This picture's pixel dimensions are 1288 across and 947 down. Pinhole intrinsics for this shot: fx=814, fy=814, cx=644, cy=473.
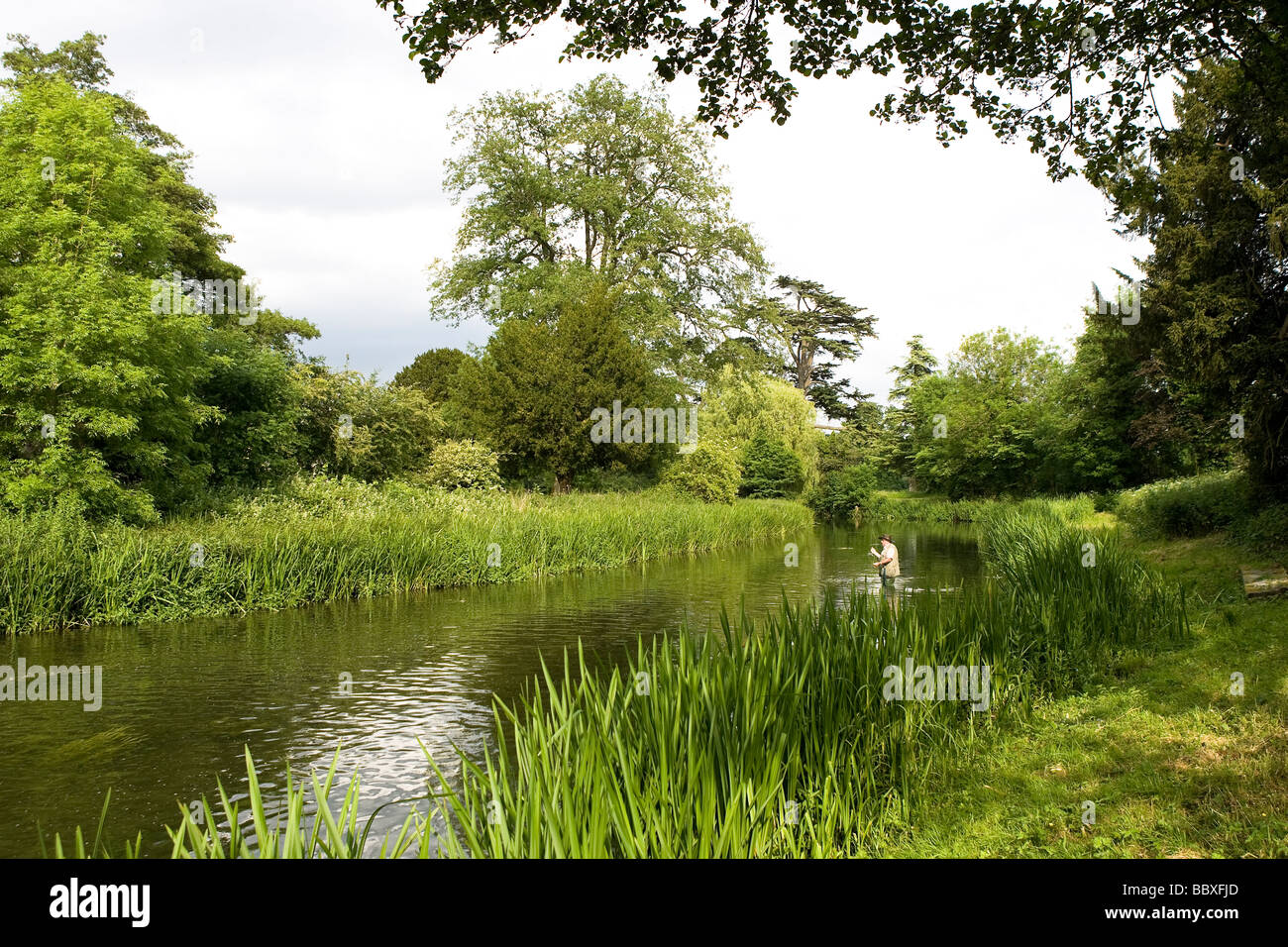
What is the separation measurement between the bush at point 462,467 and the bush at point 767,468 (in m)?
16.9

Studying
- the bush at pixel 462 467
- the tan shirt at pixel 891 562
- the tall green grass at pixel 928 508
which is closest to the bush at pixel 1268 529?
the tan shirt at pixel 891 562

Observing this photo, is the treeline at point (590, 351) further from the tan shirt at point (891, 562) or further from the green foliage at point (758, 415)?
the tan shirt at point (891, 562)

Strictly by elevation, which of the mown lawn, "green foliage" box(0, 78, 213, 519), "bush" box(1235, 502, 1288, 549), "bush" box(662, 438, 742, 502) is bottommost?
the mown lawn

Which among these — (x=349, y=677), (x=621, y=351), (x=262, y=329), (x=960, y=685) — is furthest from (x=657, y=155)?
(x=960, y=685)

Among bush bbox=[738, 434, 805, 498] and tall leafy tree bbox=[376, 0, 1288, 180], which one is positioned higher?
tall leafy tree bbox=[376, 0, 1288, 180]

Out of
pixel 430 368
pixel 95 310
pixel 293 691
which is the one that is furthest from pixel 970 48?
pixel 430 368

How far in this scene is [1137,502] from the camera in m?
21.6

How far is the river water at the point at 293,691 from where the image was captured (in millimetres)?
6754

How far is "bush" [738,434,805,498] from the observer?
4228 centimetres

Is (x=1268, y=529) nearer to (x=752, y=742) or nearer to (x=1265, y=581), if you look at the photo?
(x=1265, y=581)

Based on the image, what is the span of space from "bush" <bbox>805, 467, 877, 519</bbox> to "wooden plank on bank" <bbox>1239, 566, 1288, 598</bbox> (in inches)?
1315

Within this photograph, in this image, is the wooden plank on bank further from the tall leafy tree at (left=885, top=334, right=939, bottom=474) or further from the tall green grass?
the tall leafy tree at (left=885, top=334, right=939, bottom=474)

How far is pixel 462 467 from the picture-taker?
27.6 metres

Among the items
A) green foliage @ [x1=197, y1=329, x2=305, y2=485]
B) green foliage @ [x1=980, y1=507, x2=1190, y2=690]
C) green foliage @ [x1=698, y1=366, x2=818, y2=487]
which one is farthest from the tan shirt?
green foliage @ [x1=698, y1=366, x2=818, y2=487]
